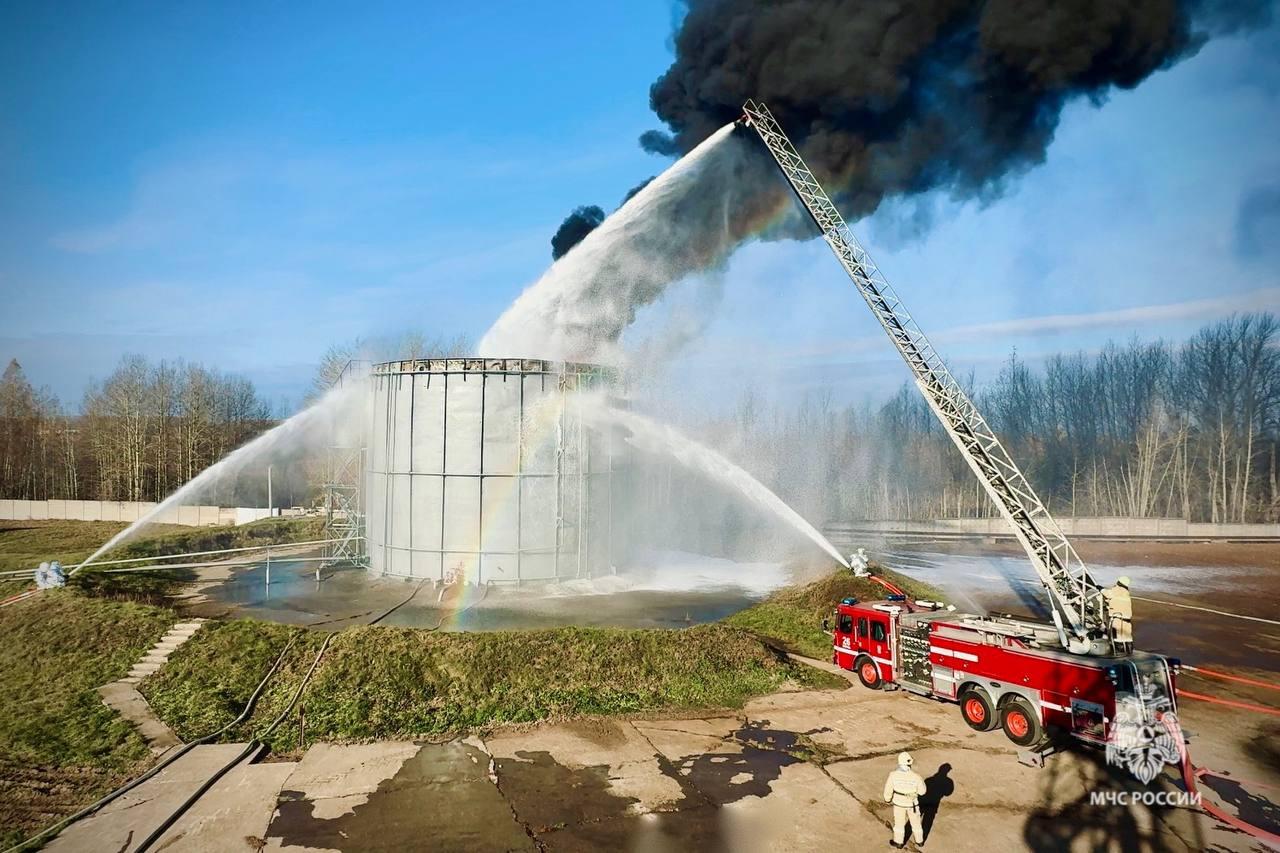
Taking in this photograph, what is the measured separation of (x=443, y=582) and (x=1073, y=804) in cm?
2296

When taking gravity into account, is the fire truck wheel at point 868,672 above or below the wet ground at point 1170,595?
above

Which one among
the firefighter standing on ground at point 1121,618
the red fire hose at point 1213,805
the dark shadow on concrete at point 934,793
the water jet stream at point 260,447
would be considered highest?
the water jet stream at point 260,447

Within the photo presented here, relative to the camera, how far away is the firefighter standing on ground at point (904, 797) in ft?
36.3

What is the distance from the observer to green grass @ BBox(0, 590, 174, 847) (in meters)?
12.7

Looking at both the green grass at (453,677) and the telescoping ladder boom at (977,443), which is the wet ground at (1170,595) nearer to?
the telescoping ladder boom at (977,443)

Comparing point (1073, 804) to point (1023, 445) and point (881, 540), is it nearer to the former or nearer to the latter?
point (881, 540)

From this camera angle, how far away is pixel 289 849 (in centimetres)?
1125

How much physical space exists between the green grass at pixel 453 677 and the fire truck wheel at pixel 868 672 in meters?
0.70

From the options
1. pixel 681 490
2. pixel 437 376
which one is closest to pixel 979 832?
pixel 437 376

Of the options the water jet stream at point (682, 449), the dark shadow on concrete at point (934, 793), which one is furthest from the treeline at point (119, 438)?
the dark shadow on concrete at point (934, 793)

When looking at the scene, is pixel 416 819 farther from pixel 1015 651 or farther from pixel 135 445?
pixel 135 445

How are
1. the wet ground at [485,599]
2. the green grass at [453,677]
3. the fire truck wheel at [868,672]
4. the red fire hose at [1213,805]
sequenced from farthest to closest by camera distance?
the wet ground at [485,599], the fire truck wheel at [868,672], the green grass at [453,677], the red fire hose at [1213,805]

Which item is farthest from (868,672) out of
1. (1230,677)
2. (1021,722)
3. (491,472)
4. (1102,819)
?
(491,472)

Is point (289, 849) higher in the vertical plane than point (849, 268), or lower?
lower
